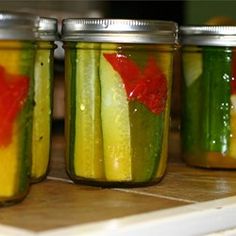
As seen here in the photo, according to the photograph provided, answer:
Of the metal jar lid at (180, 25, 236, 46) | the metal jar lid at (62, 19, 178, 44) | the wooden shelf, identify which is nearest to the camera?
the wooden shelf

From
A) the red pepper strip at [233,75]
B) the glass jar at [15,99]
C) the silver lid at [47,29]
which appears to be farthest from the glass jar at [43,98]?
the red pepper strip at [233,75]

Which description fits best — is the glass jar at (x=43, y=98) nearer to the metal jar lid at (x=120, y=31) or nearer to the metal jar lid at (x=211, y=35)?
the metal jar lid at (x=120, y=31)

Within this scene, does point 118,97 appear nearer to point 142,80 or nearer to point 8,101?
point 142,80

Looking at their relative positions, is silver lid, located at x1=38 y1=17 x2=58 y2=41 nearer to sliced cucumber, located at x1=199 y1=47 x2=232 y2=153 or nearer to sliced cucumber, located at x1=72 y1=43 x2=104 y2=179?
sliced cucumber, located at x1=72 y1=43 x2=104 y2=179

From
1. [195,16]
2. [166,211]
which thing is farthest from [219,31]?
[195,16]

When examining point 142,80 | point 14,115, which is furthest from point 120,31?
point 14,115

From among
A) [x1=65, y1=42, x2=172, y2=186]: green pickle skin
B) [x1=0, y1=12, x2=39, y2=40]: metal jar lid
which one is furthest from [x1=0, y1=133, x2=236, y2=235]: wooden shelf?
[x1=0, y1=12, x2=39, y2=40]: metal jar lid

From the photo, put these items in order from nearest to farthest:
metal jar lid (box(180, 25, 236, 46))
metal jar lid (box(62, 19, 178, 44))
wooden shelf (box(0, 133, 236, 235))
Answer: wooden shelf (box(0, 133, 236, 235)) < metal jar lid (box(62, 19, 178, 44)) < metal jar lid (box(180, 25, 236, 46))
